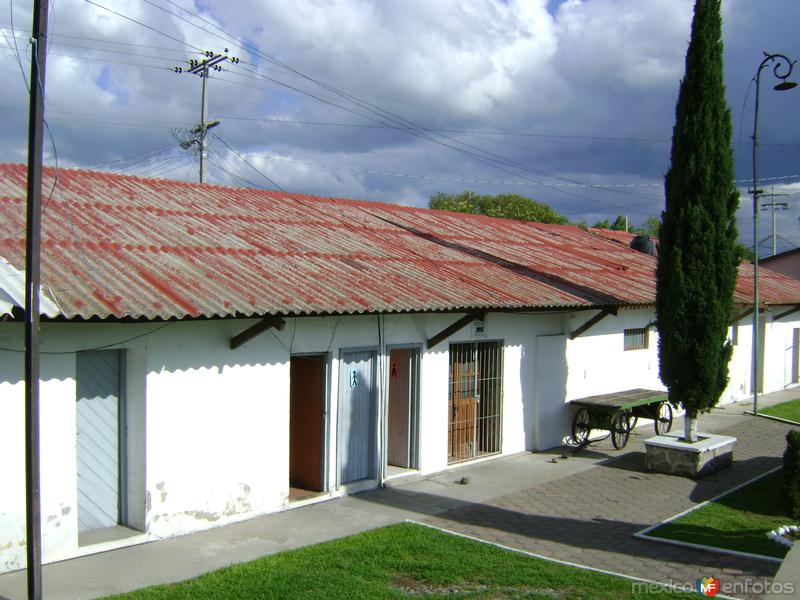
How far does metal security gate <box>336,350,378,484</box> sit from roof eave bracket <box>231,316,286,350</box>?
169cm

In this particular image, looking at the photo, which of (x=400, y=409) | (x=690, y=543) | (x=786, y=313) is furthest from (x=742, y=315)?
(x=690, y=543)

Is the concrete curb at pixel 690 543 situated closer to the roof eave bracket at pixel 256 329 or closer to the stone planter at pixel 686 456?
the stone planter at pixel 686 456

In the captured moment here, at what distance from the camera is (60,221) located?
31.4ft

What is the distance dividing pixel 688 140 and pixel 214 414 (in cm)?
854

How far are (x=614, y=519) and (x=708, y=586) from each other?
2.43 metres

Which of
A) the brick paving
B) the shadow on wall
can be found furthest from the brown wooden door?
the shadow on wall

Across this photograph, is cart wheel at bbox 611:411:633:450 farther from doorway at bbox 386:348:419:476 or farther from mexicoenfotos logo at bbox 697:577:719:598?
mexicoenfotos logo at bbox 697:577:719:598

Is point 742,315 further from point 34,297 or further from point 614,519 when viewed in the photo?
point 34,297

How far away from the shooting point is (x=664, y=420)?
15430 millimetres

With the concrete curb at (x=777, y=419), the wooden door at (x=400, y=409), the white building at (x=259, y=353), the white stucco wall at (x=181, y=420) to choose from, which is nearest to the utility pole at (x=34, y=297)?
the white building at (x=259, y=353)

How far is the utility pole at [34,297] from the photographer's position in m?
5.47

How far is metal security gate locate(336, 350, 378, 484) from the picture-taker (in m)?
10.3

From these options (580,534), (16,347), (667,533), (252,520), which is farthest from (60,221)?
(667,533)

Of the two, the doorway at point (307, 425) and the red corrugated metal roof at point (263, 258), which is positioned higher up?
the red corrugated metal roof at point (263, 258)
